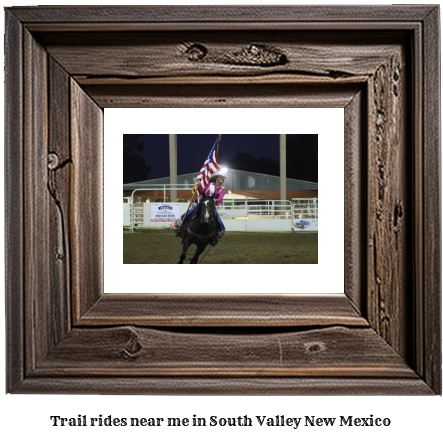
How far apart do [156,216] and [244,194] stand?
0.95 feet

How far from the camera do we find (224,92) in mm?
1062

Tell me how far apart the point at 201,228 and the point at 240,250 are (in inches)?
5.6

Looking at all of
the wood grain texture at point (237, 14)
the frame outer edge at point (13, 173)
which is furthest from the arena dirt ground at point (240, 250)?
the wood grain texture at point (237, 14)

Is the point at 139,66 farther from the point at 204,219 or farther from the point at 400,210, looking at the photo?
the point at 400,210

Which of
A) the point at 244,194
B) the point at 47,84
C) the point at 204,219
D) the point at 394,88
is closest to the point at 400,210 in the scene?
the point at 394,88

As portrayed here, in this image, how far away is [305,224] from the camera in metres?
1.12

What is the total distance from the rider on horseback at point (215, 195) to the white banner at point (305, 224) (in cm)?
23

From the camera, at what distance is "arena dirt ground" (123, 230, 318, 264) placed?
1.11 meters

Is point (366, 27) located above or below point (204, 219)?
above

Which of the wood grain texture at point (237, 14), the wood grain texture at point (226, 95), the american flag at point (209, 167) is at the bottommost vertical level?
the american flag at point (209, 167)

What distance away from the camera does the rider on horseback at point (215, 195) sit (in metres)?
1.12

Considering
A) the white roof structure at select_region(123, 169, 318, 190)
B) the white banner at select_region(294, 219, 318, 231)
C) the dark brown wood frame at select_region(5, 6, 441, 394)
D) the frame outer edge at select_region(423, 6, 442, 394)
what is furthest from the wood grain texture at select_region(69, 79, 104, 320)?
the frame outer edge at select_region(423, 6, 442, 394)

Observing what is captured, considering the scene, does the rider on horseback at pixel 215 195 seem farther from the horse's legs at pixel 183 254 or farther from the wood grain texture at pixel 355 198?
the wood grain texture at pixel 355 198

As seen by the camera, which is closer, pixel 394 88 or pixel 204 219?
pixel 394 88
